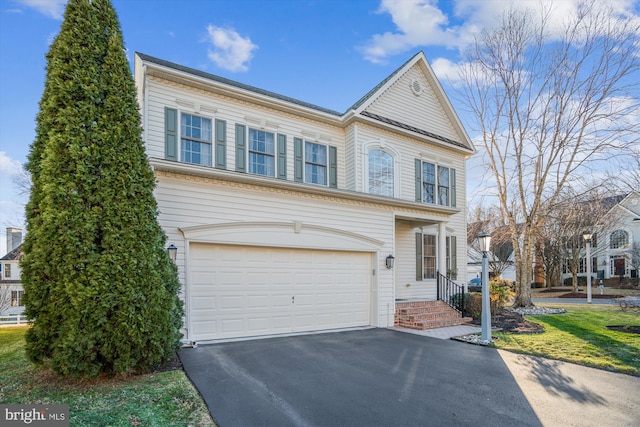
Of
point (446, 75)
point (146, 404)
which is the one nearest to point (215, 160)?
point (146, 404)

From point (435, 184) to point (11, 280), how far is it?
2186 centimetres

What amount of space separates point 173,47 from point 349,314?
997 cm

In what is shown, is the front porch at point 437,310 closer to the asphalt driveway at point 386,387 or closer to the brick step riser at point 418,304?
the brick step riser at point 418,304

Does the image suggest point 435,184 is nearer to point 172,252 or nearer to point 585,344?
point 585,344

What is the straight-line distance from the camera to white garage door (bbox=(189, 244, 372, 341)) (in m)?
7.43

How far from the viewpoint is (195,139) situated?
930cm

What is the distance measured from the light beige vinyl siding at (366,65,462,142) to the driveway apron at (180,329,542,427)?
8316mm

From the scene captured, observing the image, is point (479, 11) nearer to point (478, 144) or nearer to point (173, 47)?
point (478, 144)

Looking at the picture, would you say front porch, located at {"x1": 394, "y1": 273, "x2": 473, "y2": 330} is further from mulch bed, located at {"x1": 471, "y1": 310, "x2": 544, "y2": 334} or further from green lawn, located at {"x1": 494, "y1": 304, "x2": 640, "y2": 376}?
green lawn, located at {"x1": 494, "y1": 304, "x2": 640, "y2": 376}

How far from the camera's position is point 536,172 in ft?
48.6

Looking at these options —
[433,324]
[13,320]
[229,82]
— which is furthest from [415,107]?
[13,320]

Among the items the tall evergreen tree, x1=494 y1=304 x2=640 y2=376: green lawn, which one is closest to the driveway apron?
x1=494 y1=304 x2=640 y2=376: green lawn

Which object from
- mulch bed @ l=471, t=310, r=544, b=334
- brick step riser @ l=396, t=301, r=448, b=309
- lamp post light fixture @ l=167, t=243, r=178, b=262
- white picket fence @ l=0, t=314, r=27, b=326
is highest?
lamp post light fixture @ l=167, t=243, r=178, b=262

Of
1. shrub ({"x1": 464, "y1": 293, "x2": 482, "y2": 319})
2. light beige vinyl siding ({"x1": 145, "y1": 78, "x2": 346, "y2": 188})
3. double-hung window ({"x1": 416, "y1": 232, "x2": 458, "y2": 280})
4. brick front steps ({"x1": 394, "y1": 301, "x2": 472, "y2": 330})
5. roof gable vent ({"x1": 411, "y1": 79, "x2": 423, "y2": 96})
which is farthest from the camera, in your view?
roof gable vent ({"x1": 411, "y1": 79, "x2": 423, "y2": 96})
